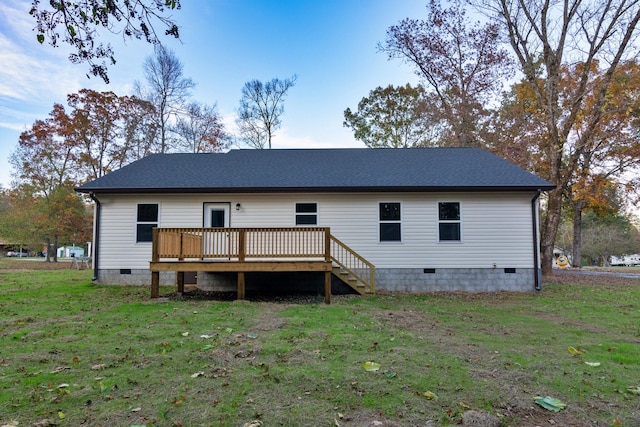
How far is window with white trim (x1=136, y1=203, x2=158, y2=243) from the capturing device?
37.7ft

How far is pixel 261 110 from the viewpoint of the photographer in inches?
1062

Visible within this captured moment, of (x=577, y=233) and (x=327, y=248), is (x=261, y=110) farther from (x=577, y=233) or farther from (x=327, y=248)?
(x=577, y=233)

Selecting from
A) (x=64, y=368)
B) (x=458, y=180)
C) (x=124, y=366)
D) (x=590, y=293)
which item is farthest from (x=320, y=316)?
(x=590, y=293)

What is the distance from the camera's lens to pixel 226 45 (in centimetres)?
1367

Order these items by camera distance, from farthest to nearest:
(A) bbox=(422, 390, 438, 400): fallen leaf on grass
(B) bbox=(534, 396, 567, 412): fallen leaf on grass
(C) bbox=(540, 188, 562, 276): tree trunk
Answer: (C) bbox=(540, 188, 562, 276): tree trunk
(A) bbox=(422, 390, 438, 400): fallen leaf on grass
(B) bbox=(534, 396, 567, 412): fallen leaf on grass

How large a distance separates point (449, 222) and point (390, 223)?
174 centimetres

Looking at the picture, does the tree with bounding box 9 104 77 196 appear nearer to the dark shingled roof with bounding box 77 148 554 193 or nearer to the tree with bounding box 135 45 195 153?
the tree with bounding box 135 45 195 153

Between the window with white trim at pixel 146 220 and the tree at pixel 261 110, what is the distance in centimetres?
1573

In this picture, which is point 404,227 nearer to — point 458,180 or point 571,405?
point 458,180

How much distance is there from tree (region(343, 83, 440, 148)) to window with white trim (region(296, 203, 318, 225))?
1652cm

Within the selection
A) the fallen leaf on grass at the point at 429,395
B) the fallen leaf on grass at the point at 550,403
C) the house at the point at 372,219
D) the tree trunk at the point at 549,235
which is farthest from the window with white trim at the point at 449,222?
the fallen leaf on grass at the point at 429,395

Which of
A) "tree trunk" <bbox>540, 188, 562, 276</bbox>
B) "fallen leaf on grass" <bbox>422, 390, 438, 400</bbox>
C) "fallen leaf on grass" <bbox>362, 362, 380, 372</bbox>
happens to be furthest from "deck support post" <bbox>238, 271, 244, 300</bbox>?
"tree trunk" <bbox>540, 188, 562, 276</bbox>

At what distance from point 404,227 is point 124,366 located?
8.48 meters

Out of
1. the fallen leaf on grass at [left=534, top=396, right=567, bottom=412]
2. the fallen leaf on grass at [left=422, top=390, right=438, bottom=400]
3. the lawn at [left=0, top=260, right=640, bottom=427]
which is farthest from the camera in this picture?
the fallen leaf on grass at [left=422, top=390, right=438, bottom=400]
